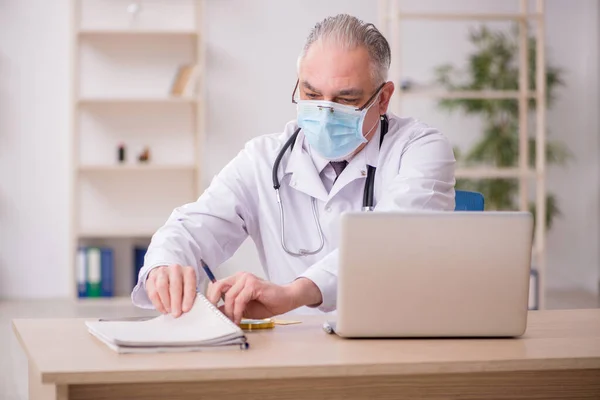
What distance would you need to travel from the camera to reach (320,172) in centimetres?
218

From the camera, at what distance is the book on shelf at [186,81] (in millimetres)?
5582

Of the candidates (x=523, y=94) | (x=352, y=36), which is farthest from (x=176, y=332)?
(x=523, y=94)

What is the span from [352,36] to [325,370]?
0.96 m

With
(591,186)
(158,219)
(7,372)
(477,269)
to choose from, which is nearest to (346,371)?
(477,269)

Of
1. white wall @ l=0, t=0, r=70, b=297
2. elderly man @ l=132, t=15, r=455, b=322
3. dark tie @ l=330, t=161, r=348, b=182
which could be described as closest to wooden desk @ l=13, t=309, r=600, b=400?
elderly man @ l=132, t=15, r=455, b=322

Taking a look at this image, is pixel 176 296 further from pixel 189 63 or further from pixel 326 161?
pixel 189 63

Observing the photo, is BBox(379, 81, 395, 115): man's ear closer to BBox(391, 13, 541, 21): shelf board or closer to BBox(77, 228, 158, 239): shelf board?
BBox(391, 13, 541, 21): shelf board

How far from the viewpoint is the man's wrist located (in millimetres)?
1643

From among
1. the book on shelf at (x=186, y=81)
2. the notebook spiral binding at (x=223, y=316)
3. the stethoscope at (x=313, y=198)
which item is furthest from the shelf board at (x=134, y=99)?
the notebook spiral binding at (x=223, y=316)

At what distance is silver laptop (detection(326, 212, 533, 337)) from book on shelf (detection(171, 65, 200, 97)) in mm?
4269

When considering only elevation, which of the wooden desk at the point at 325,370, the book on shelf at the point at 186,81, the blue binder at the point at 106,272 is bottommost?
the blue binder at the point at 106,272

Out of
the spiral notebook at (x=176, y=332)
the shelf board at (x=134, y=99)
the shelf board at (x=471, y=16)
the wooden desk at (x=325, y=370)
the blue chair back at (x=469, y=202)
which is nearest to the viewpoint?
the wooden desk at (x=325, y=370)

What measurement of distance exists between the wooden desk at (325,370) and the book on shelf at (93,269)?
4.12 meters

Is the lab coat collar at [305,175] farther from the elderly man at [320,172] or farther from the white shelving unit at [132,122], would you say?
the white shelving unit at [132,122]
